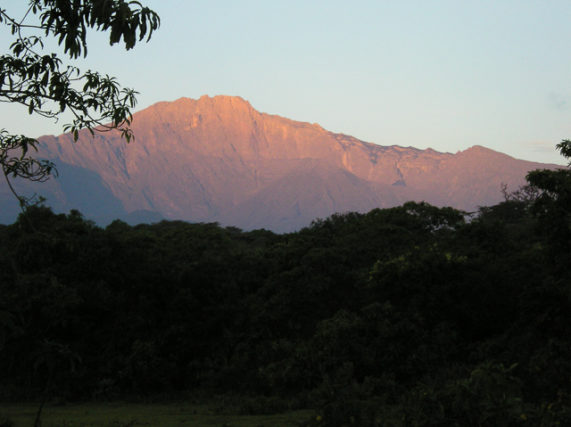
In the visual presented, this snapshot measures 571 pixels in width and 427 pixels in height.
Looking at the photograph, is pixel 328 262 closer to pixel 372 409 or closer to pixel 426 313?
pixel 426 313

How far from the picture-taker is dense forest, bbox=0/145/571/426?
54.2 feet

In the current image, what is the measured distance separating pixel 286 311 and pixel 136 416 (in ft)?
23.0

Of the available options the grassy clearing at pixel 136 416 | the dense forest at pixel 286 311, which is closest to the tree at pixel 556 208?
the dense forest at pixel 286 311

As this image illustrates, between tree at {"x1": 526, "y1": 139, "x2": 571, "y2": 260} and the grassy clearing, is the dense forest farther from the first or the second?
the grassy clearing

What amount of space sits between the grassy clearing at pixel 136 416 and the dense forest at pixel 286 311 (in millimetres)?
1016

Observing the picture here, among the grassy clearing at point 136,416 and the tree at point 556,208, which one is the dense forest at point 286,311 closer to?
the tree at point 556,208

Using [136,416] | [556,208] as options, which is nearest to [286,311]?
[136,416]

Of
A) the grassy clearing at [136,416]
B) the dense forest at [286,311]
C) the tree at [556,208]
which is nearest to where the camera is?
the grassy clearing at [136,416]

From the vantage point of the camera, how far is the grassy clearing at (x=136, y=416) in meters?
14.1

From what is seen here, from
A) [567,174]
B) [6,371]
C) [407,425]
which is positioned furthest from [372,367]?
[6,371]

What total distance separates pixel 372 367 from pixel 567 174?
720cm

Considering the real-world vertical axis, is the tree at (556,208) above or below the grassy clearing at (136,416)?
above

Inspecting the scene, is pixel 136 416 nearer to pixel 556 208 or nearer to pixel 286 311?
pixel 286 311

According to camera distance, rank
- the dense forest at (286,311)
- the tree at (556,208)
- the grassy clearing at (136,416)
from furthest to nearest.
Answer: the dense forest at (286,311) → the tree at (556,208) → the grassy clearing at (136,416)
